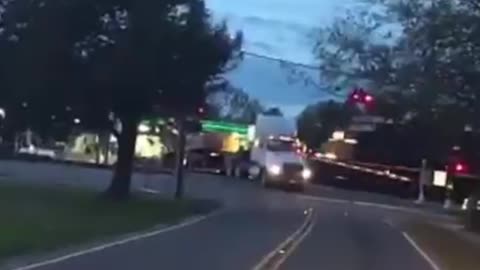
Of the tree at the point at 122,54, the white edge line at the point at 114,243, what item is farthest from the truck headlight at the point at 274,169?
the white edge line at the point at 114,243

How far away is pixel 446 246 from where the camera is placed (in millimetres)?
33531

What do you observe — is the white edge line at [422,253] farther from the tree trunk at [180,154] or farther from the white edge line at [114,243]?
the tree trunk at [180,154]

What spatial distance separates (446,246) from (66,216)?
9710 millimetres

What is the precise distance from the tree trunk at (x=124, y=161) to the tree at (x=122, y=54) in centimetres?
6

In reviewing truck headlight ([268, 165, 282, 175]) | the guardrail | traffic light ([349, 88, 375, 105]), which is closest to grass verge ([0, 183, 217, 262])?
traffic light ([349, 88, 375, 105])

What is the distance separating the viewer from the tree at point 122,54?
143 ft

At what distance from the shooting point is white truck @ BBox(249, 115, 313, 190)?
67.4 metres

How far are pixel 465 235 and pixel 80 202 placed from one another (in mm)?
11702

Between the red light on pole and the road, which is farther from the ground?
the red light on pole

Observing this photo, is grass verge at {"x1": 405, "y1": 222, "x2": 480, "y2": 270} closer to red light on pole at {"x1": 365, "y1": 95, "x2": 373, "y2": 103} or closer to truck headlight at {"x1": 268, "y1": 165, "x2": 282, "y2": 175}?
red light on pole at {"x1": 365, "y1": 95, "x2": 373, "y2": 103}

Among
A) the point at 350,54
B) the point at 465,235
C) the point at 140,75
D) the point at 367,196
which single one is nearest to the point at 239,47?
the point at 140,75

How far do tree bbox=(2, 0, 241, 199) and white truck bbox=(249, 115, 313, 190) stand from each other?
2139 cm

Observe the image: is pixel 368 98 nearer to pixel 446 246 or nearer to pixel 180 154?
pixel 180 154

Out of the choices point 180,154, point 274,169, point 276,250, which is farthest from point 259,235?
point 274,169
